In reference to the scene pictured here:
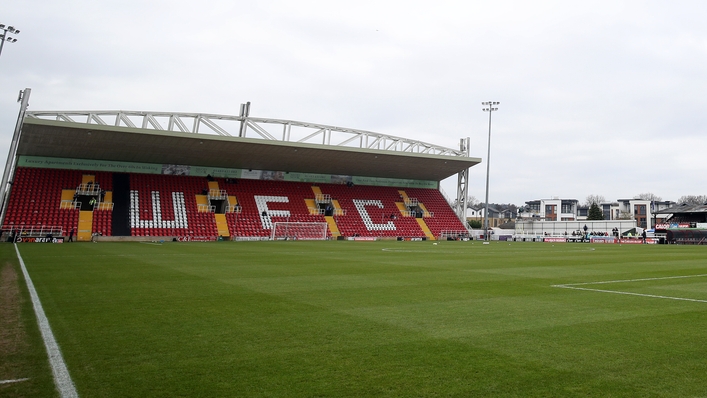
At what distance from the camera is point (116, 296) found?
995 centimetres

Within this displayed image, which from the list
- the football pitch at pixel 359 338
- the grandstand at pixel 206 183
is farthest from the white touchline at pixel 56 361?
the grandstand at pixel 206 183

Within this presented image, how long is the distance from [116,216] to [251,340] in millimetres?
41680

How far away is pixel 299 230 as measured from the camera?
50469 millimetres

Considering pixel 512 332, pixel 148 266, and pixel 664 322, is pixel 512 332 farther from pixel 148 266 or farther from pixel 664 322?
pixel 148 266

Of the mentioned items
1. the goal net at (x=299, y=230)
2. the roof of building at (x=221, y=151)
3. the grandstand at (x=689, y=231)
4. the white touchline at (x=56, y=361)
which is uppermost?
the roof of building at (x=221, y=151)

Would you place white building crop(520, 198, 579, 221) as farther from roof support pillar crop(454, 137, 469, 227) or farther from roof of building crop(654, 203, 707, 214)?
roof support pillar crop(454, 137, 469, 227)

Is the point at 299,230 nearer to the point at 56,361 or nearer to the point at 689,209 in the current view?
the point at 56,361

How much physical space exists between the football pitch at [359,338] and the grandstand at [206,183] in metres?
32.4

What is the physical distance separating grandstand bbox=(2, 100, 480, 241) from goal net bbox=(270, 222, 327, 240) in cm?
52

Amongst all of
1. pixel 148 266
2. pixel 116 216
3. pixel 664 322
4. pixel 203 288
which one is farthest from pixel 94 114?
pixel 664 322

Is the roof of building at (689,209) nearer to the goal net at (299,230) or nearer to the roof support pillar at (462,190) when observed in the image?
the roof support pillar at (462,190)

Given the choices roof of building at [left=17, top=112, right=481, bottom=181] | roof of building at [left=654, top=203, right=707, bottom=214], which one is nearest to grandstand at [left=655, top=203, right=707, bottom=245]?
roof of building at [left=654, top=203, right=707, bottom=214]

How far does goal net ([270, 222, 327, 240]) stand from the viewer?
4903cm

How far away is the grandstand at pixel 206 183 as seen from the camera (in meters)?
41.1
